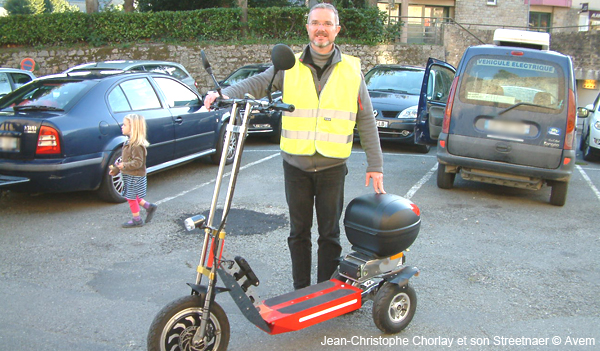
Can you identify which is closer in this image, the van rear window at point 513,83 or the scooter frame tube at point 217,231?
the scooter frame tube at point 217,231

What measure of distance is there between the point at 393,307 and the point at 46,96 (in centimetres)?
496

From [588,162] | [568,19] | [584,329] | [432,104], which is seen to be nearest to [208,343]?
[584,329]

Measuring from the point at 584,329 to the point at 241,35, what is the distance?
20485 millimetres

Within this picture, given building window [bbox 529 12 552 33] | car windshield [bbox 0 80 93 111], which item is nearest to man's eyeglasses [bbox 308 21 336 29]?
car windshield [bbox 0 80 93 111]

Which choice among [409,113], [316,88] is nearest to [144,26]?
[409,113]

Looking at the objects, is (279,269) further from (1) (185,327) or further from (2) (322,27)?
(2) (322,27)

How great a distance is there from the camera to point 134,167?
5926mm

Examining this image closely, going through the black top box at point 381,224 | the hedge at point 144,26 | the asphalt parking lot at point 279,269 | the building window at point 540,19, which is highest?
the building window at point 540,19

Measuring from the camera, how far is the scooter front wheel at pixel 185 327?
293 cm

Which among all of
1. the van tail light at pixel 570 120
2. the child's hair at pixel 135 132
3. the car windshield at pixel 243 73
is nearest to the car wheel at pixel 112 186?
the child's hair at pixel 135 132

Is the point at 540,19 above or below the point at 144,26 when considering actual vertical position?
above

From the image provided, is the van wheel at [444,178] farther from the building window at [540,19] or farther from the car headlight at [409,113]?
the building window at [540,19]

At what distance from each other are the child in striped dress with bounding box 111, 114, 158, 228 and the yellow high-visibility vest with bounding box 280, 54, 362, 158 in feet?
9.30

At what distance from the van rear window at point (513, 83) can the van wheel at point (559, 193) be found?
3.21 ft
